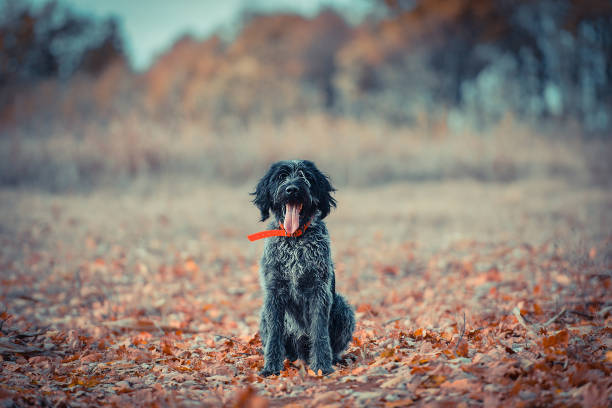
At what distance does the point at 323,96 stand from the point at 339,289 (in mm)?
32740

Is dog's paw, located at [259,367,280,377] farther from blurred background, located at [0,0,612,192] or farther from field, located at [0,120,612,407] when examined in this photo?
blurred background, located at [0,0,612,192]

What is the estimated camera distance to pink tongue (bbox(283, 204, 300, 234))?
443 centimetres

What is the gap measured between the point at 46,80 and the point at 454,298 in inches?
1130

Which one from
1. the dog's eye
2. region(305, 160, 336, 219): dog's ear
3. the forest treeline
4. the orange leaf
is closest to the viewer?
the orange leaf

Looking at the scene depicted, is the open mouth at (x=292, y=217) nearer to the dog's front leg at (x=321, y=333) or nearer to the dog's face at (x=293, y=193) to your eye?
the dog's face at (x=293, y=193)

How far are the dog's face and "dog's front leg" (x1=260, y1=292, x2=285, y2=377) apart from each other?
73 centimetres

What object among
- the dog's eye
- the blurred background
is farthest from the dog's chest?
the blurred background

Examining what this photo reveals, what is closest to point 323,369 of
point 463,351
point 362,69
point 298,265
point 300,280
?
point 300,280

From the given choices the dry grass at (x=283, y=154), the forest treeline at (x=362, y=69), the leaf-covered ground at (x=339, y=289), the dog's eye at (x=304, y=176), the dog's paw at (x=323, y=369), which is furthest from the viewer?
the forest treeline at (x=362, y=69)

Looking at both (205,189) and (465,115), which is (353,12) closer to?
(465,115)

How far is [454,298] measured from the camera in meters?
7.13

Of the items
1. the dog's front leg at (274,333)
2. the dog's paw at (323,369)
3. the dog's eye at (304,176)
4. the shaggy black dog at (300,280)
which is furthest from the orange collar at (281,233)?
the dog's paw at (323,369)

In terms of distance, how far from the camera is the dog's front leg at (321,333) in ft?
14.1

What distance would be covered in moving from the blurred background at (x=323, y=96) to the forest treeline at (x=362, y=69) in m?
0.12
